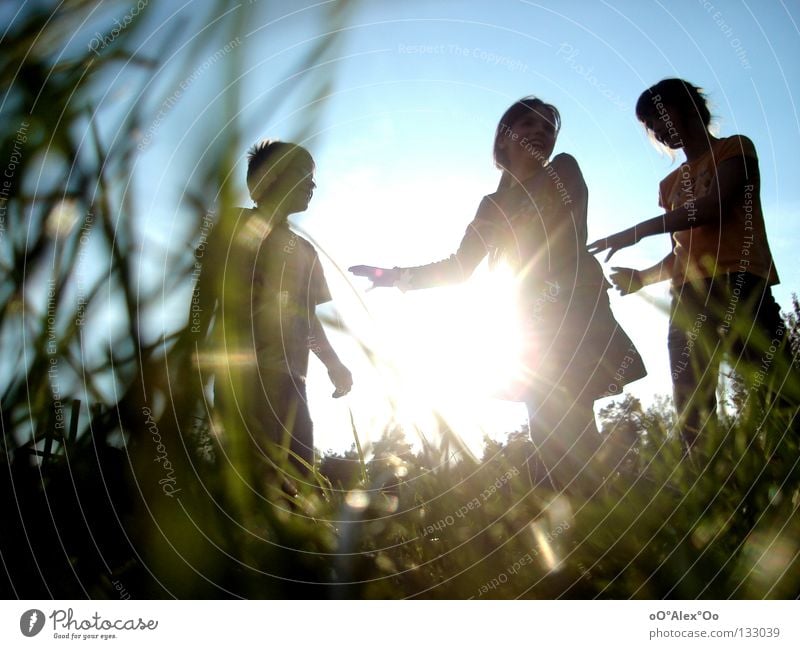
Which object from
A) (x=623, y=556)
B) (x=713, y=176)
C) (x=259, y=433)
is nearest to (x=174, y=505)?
(x=259, y=433)

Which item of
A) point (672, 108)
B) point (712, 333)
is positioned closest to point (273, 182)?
point (672, 108)

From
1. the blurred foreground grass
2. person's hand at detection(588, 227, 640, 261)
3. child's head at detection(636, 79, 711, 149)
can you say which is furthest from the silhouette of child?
child's head at detection(636, 79, 711, 149)

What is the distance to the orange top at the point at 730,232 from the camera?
234 cm

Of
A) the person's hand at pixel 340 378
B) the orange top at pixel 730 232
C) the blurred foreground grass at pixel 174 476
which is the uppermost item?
the orange top at pixel 730 232

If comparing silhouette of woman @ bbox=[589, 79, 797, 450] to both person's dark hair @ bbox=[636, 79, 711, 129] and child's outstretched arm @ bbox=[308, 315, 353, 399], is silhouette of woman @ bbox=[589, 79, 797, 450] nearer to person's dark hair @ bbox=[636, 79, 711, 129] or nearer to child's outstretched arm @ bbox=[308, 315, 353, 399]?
person's dark hair @ bbox=[636, 79, 711, 129]

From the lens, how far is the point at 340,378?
2.88 metres

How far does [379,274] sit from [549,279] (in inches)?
27.3

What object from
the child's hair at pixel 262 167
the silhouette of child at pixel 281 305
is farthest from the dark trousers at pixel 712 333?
the child's hair at pixel 262 167

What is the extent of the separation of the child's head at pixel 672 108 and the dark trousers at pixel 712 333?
69cm

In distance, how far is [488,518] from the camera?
156 cm

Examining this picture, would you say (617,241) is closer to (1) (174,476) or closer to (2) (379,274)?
(2) (379,274)

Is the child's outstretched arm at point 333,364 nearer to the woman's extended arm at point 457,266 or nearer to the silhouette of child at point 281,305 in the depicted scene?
the silhouette of child at point 281,305
